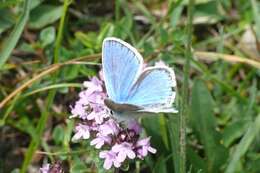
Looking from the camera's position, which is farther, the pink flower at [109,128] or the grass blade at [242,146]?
the grass blade at [242,146]

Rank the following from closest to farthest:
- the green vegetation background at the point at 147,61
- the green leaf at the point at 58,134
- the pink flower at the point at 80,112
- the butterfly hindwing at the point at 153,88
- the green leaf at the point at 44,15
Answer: the butterfly hindwing at the point at 153,88 < the pink flower at the point at 80,112 < the green vegetation background at the point at 147,61 < the green leaf at the point at 58,134 < the green leaf at the point at 44,15

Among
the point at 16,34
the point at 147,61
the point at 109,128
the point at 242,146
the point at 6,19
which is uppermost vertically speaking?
the point at 6,19

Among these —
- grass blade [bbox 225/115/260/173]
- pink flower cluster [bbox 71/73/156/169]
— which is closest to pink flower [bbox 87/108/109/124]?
pink flower cluster [bbox 71/73/156/169]

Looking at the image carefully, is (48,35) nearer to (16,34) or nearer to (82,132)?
(16,34)

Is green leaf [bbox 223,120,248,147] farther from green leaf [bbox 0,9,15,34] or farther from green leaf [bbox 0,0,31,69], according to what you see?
green leaf [bbox 0,9,15,34]

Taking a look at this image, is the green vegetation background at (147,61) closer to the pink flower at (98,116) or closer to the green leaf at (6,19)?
the green leaf at (6,19)

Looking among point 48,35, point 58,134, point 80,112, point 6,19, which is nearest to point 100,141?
point 80,112

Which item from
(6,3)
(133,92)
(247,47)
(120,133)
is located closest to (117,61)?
(133,92)

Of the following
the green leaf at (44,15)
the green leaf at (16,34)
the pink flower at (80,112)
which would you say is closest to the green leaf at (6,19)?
the green leaf at (44,15)
